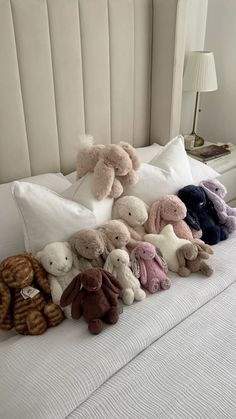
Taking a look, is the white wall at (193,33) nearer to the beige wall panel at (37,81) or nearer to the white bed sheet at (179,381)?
the beige wall panel at (37,81)

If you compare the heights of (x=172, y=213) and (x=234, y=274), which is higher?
(x=172, y=213)

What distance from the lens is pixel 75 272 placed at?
116cm

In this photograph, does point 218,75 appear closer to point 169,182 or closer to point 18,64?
point 169,182

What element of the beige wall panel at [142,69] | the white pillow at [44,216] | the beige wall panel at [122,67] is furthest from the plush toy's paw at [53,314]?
the beige wall panel at [142,69]

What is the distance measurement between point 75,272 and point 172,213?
0.45 meters

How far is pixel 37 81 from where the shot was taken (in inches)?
57.9

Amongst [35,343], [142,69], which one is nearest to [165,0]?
[142,69]

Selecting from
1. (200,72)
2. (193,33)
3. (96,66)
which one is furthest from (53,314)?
(193,33)

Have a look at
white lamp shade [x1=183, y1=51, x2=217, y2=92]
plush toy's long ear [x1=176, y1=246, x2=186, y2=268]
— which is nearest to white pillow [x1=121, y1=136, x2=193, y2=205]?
plush toy's long ear [x1=176, y1=246, x2=186, y2=268]

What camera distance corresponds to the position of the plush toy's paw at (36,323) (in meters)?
1.03

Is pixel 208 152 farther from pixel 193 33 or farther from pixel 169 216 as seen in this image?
pixel 169 216

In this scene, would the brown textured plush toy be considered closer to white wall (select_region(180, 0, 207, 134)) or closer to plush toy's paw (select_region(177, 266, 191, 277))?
plush toy's paw (select_region(177, 266, 191, 277))

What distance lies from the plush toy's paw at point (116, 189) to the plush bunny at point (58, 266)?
0.92 feet

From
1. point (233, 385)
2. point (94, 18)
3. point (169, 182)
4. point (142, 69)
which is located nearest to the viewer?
point (233, 385)
